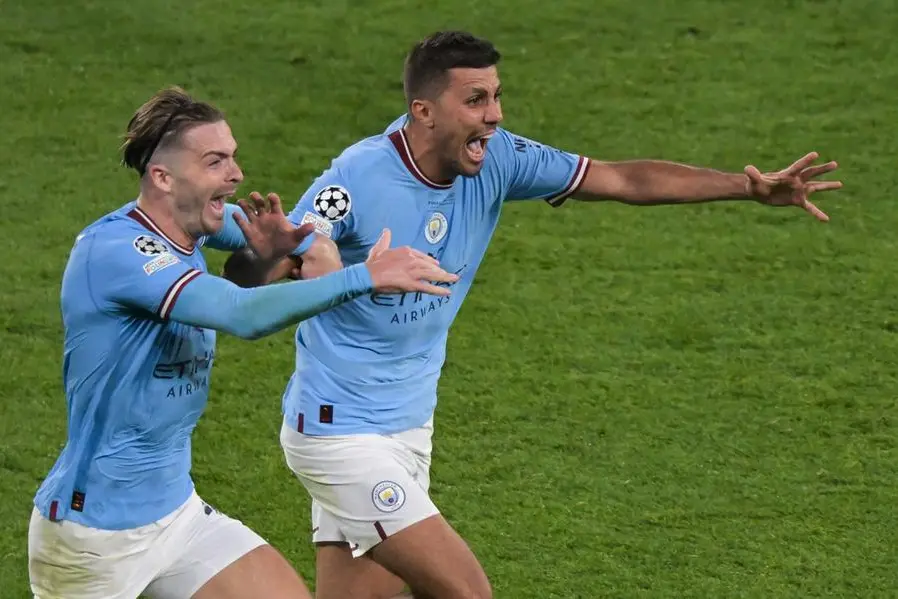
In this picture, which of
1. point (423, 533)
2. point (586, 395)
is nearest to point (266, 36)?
point (586, 395)

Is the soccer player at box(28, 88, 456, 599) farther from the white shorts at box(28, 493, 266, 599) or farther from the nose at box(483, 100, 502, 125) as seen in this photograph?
the nose at box(483, 100, 502, 125)

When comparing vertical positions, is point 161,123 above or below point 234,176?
above

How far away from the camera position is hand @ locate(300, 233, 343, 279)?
4902mm

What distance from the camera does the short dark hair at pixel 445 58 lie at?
545 centimetres

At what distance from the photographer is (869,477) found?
7.14 meters

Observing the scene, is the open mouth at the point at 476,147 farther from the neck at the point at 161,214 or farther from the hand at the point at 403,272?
the hand at the point at 403,272

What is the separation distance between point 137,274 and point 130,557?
0.90 metres

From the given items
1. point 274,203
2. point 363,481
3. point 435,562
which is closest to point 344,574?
point 363,481

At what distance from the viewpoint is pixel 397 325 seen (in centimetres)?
537

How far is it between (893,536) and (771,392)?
1.35 metres

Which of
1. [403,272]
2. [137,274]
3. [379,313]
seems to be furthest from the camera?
[379,313]

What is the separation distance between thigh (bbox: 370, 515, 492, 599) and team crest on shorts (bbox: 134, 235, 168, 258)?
51.9 inches

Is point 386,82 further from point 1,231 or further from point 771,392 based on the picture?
point 771,392

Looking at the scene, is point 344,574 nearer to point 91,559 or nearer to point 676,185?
point 91,559
